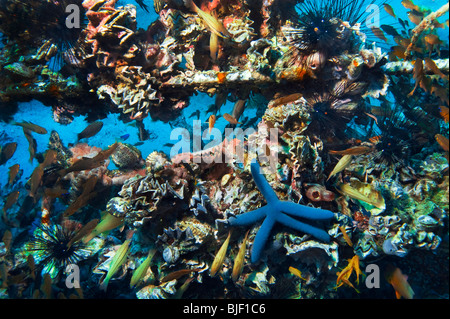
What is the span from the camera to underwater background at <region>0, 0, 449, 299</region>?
A: 11.0 ft

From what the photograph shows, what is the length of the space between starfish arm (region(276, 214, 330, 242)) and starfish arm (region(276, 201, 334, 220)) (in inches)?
3.0

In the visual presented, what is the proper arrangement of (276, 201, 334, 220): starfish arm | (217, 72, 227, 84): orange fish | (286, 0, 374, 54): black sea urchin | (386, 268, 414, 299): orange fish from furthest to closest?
1. (217, 72, 227, 84): orange fish
2. (286, 0, 374, 54): black sea urchin
3. (386, 268, 414, 299): orange fish
4. (276, 201, 334, 220): starfish arm

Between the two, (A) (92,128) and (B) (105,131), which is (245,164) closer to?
(A) (92,128)

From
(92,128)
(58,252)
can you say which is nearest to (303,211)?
(92,128)

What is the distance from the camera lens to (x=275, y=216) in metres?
3.02

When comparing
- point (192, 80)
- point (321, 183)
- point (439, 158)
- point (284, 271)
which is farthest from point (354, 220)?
point (192, 80)

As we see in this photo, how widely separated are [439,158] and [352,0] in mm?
3036

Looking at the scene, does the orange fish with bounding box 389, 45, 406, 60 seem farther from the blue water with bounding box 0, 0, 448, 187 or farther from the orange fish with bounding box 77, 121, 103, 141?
the orange fish with bounding box 77, 121, 103, 141

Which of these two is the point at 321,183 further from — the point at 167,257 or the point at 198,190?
the point at 167,257

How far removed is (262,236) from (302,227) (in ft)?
1.70

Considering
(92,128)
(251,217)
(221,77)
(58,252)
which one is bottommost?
(58,252)

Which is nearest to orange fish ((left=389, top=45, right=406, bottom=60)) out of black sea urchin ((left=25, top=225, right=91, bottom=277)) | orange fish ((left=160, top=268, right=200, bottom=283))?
orange fish ((left=160, top=268, right=200, bottom=283))

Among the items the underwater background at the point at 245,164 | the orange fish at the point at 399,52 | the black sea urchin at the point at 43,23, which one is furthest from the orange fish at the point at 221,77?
the orange fish at the point at 399,52

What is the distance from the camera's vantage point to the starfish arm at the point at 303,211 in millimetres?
2910
